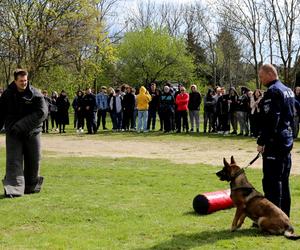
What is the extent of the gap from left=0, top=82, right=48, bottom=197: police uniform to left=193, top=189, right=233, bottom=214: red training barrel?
3.28m

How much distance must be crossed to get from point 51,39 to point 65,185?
88.8ft

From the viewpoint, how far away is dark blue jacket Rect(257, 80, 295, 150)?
21.6ft

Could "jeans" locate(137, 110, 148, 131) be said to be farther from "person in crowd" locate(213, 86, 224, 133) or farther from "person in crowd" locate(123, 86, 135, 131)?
"person in crowd" locate(213, 86, 224, 133)

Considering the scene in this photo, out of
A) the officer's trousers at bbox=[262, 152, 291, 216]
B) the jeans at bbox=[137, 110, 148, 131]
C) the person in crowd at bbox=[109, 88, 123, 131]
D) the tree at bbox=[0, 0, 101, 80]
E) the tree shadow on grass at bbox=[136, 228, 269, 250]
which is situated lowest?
the tree shadow on grass at bbox=[136, 228, 269, 250]

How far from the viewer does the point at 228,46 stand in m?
60.5

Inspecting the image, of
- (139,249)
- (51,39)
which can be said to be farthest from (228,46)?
(139,249)

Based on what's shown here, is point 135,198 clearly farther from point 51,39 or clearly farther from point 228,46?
point 228,46

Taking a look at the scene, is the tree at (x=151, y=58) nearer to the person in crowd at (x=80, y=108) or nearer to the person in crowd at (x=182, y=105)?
the person in crowd at (x=80, y=108)

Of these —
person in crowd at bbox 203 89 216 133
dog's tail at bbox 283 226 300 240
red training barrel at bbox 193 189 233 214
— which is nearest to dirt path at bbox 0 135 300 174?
person in crowd at bbox 203 89 216 133

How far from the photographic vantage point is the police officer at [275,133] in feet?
21.7

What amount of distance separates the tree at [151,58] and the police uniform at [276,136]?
5011 centimetres

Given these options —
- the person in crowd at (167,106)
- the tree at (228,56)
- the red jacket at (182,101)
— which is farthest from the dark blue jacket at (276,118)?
the tree at (228,56)

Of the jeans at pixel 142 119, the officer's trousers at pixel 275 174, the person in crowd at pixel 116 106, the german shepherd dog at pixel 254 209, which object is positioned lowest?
the german shepherd dog at pixel 254 209

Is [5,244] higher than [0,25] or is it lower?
lower
